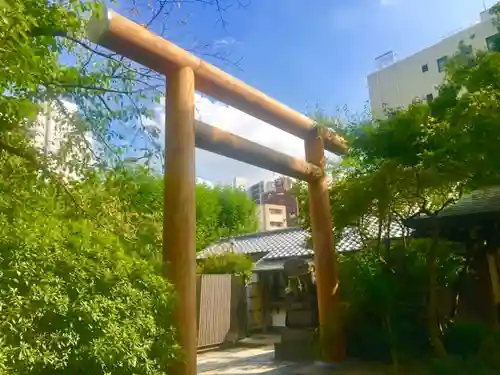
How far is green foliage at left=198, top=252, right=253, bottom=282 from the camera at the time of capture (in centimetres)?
1170

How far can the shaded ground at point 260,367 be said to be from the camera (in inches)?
264

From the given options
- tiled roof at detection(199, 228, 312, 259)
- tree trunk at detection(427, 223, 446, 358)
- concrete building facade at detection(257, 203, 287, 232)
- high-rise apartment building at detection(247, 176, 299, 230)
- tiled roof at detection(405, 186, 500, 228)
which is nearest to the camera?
tree trunk at detection(427, 223, 446, 358)

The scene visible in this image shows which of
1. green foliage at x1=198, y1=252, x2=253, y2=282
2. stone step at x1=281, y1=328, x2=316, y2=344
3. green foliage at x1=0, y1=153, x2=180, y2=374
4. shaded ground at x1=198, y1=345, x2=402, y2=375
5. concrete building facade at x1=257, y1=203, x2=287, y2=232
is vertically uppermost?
concrete building facade at x1=257, y1=203, x2=287, y2=232

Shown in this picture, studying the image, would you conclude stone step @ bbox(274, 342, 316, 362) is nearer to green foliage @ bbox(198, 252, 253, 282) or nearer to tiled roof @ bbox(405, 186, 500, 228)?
tiled roof @ bbox(405, 186, 500, 228)

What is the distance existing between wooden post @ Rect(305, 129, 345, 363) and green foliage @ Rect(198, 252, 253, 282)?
190 inches

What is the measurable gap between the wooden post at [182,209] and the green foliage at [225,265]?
7383 mm

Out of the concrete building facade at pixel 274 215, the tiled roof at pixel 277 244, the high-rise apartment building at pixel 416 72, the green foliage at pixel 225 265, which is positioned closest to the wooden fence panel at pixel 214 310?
the green foliage at pixel 225 265

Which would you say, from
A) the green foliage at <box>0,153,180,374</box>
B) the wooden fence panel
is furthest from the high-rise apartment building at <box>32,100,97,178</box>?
the wooden fence panel

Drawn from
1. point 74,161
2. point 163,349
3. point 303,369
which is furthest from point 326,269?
point 74,161

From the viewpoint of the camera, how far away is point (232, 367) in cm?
761

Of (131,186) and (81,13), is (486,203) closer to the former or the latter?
(131,186)

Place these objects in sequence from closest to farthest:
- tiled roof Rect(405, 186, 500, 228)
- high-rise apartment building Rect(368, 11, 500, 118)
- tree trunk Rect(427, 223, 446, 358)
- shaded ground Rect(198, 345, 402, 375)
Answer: tree trunk Rect(427, 223, 446, 358) < tiled roof Rect(405, 186, 500, 228) < shaded ground Rect(198, 345, 402, 375) < high-rise apartment building Rect(368, 11, 500, 118)

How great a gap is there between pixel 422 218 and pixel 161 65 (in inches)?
187

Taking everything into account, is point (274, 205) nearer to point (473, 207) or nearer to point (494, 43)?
point (473, 207)
